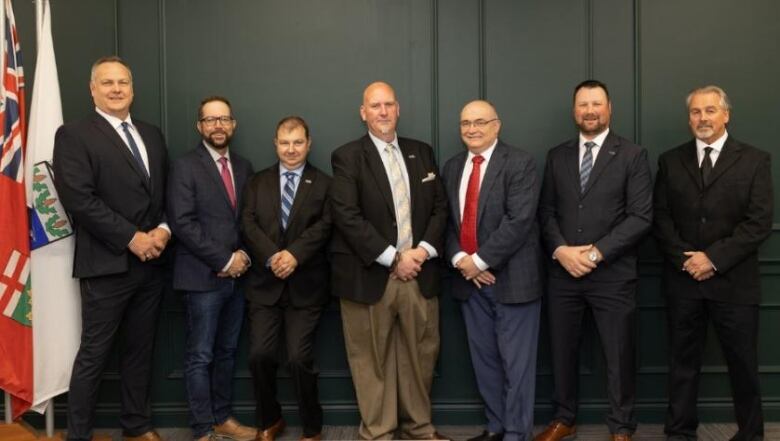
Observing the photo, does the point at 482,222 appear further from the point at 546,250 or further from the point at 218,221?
the point at 218,221

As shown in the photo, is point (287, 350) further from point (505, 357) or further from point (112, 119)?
point (112, 119)

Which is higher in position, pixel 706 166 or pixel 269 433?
pixel 706 166

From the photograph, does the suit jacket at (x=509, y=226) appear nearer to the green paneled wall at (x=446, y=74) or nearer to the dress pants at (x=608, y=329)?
the dress pants at (x=608, y=329)

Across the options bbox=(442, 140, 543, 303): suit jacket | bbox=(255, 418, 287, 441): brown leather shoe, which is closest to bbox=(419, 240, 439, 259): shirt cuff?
bbox=(442, 140, 543, 303): suit jacket

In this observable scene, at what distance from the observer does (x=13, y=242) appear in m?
3.50

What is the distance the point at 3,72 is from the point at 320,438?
245 cm

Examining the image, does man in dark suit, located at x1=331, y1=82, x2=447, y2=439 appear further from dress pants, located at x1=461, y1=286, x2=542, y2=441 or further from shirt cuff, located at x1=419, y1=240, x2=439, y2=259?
dress pants, located at x1=461, y1=286, x2=542, y2=441

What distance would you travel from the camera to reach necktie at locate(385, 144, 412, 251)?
3688 millimetres

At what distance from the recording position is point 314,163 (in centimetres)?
420

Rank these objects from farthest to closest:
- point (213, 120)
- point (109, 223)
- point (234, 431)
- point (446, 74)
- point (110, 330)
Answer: point (446, 74), point (234, 431), point (213, 120), point (110, 330), point (109, 223)

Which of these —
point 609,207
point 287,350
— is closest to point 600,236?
point 609,207

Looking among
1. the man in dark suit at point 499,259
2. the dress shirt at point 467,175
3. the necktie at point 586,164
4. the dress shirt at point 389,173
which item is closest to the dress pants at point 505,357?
the man in dark suit at point 499,259

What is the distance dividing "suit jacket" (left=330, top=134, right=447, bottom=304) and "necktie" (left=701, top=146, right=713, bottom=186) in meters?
1.29

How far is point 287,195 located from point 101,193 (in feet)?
2.98
